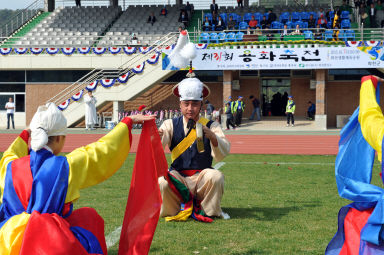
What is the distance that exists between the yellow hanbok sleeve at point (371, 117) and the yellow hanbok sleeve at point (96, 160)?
6.20 feet

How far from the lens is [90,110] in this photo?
95.6 ft

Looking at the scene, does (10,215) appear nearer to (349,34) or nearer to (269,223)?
(269,223)

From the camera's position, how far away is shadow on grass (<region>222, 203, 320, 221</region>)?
7100mm

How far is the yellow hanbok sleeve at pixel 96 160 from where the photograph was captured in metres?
3.89

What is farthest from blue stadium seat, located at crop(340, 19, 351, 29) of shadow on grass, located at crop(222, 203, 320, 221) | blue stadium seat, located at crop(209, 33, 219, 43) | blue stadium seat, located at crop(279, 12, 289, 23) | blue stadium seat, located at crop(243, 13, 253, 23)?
shadow on grass, located at crop(222, 203, 320, 221)

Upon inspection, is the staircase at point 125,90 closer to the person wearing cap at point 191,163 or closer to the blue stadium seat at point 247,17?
the blue stadium seat at point 247,17

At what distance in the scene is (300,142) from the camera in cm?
2027

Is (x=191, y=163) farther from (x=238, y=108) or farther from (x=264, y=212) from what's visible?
(x=238, y=108)

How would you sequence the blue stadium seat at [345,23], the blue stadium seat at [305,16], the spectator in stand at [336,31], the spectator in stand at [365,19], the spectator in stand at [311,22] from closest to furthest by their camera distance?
1. the spectator in stand at [336,31]
2. the blue stadium seat at [345,23]
3. the spectator in stand at [311,22]
4. the spectator in stand at [365,19]
5. the blue stadium seat at [305,16]

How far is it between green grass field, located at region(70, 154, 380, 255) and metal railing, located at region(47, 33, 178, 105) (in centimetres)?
2065

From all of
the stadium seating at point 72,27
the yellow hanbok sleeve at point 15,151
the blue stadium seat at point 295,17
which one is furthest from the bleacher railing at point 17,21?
the yellow hanbok sleeve at point 15,151

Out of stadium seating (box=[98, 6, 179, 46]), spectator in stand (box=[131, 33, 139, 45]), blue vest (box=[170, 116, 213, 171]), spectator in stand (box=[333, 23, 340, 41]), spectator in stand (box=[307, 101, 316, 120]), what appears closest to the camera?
blue vest (box=[170, 116, 213, 171])

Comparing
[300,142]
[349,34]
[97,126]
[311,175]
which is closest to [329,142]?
[300,142]

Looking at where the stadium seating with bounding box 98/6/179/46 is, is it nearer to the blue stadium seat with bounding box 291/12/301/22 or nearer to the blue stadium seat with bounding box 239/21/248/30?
the blue stadium seat with bounding box 239/21/248/30
